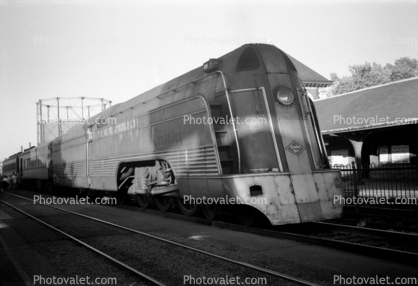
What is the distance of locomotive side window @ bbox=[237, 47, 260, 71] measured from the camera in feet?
26.2

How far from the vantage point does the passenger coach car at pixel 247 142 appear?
23.4ft

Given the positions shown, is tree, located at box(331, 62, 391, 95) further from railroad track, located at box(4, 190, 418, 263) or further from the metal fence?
railroad track, located at box(4, 190, 418, 263)

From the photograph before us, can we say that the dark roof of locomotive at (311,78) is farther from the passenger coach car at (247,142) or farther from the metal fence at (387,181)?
the passenger coach car at (247,142)

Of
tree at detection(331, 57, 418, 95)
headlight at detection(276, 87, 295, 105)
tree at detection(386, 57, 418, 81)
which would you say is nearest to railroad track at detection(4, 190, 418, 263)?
headlight at detection(276, 87, 295, 105)

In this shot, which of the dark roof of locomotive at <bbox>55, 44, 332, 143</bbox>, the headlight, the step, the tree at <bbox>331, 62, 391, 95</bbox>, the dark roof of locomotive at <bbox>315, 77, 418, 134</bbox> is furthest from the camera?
the tree at <bbox>331, 62, 391, 95</bbox>

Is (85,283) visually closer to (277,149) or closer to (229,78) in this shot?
(277,149)

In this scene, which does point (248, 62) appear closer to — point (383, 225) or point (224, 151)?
point (224, 151)

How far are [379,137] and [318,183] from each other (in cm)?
1055

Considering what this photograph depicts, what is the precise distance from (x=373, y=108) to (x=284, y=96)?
34.0 ft

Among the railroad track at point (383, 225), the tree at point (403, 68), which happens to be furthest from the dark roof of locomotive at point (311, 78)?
the railroad track at point (383, 225)

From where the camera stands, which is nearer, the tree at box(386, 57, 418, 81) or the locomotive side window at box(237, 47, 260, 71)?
the locomotive side window at box(237, 47, 260, 71)

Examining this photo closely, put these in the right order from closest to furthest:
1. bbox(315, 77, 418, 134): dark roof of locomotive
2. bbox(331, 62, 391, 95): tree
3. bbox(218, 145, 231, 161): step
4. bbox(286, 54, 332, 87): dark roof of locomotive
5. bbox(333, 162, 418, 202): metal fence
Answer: bbox(218, 145, 231, 161): step < bbox(333, 162, 418, 202): metal fence < bbox(315, 77, 418, 134): dark roof of locomotive < bbox(286, 54, 332, 87): dark roof of locomotive < bbox(331, 62, 391, 95): tree

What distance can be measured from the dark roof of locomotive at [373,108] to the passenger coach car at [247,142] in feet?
22.4

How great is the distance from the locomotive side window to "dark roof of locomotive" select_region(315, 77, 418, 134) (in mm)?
7407
